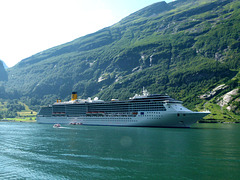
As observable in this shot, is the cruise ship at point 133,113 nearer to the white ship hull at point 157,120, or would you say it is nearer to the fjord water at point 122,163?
the white ship hull at point 157,120

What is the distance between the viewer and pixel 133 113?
432ft

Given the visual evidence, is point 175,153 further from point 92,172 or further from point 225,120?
point 225,120

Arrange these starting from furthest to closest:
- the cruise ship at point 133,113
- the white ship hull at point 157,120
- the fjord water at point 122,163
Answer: the cruise ship at point 133,113 → the white ship hull at point 157,120 → the fjord water at point 122,163

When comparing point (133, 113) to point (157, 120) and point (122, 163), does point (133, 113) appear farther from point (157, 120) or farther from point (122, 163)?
point (122, 163)

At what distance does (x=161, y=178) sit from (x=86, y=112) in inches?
5200

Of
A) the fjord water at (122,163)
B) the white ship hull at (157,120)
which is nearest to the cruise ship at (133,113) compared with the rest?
the white ship hull at (157,120)

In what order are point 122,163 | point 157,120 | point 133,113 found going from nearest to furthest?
point 122,163, point 157,120, point 133,113

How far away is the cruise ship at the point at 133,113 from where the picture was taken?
115031 mm

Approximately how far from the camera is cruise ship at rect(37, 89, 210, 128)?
115 m

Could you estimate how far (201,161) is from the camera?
4338 centimetres

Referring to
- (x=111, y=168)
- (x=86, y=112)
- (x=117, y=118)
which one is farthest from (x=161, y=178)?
(x=86, y=112)

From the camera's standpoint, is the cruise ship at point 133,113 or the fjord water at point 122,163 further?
the cruise ship at point 133,113

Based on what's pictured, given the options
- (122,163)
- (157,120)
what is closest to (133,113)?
(157,120)

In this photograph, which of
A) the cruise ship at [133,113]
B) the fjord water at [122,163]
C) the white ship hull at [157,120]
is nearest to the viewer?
the fjord water at [122,163]
